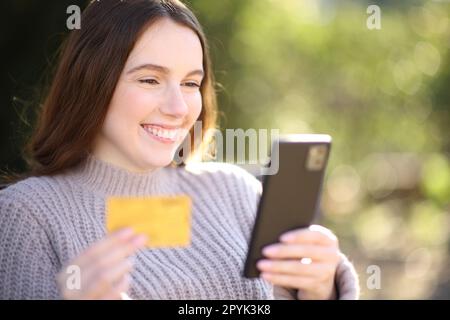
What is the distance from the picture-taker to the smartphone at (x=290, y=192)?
173 centimetres

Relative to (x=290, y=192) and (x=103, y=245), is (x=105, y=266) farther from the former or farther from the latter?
(x=290, y=192)

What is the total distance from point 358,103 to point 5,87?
4.19m

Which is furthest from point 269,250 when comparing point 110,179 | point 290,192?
point 110,179

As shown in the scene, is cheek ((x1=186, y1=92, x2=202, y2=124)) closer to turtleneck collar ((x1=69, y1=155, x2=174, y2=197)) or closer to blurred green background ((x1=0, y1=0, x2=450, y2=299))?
turtleneck collar ((x1=69, y1=155, x2=174, y2=197))

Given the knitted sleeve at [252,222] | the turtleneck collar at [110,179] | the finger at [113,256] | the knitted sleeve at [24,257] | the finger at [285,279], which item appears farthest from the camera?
the turtleneck collar at [110,179]

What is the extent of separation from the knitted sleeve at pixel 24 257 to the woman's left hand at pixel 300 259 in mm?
617

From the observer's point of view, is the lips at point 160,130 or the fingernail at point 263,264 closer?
the fingernail at point 263,264

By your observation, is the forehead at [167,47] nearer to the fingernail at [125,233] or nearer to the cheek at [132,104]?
the cheek at [132,104]

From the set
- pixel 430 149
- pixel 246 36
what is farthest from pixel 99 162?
pixel 430 149

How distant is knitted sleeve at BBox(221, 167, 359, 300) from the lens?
2078 mm

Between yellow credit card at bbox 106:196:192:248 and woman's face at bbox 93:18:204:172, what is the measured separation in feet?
1.41

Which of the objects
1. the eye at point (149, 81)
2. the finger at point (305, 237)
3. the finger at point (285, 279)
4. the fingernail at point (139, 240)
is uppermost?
the eye at point (149, 81)

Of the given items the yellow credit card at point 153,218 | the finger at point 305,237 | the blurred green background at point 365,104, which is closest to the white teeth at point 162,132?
the yellow credit card at point 153,218

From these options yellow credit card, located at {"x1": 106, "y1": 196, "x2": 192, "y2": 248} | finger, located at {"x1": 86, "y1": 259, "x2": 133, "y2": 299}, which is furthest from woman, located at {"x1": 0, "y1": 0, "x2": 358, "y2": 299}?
finger, located at {"x1": 86, "y1": 259, "x2": 133, "y2": 299}
